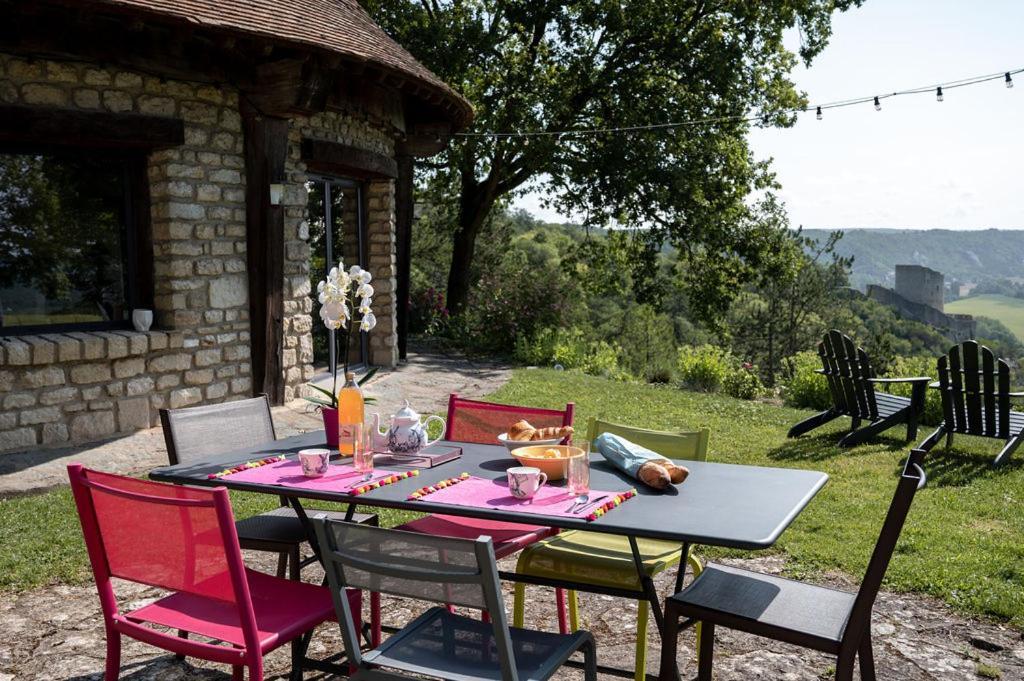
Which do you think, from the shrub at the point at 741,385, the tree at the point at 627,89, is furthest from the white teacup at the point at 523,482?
the tree at the point at 627,89

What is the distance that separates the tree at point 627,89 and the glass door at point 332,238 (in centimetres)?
464

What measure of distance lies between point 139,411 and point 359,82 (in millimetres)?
3736

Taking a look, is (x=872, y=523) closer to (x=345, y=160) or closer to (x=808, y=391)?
(x=808, y=391)

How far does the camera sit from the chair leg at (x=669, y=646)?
2455 mm

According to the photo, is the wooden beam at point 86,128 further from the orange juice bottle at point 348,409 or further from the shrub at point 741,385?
the shrub at point 741,385

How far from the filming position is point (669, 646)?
2480mm

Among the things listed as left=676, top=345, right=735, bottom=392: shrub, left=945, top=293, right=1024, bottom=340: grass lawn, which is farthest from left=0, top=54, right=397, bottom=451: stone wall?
left=945, top=293, right=1024, bottom=340: grass lawn

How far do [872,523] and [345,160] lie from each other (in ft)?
19.5

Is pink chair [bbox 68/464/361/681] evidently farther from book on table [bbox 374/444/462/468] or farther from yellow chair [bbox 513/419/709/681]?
yellow chair [bbox 513/419/709/681]

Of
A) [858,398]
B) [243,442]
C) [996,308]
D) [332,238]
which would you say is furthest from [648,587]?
[996,308]

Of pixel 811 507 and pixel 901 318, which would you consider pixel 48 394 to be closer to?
pixel 811 507

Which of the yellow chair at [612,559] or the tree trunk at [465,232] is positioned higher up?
the tree trunk at [465,232]

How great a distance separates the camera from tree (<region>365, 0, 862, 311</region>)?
47.2ft

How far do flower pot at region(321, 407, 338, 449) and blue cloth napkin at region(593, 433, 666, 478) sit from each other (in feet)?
3.21
